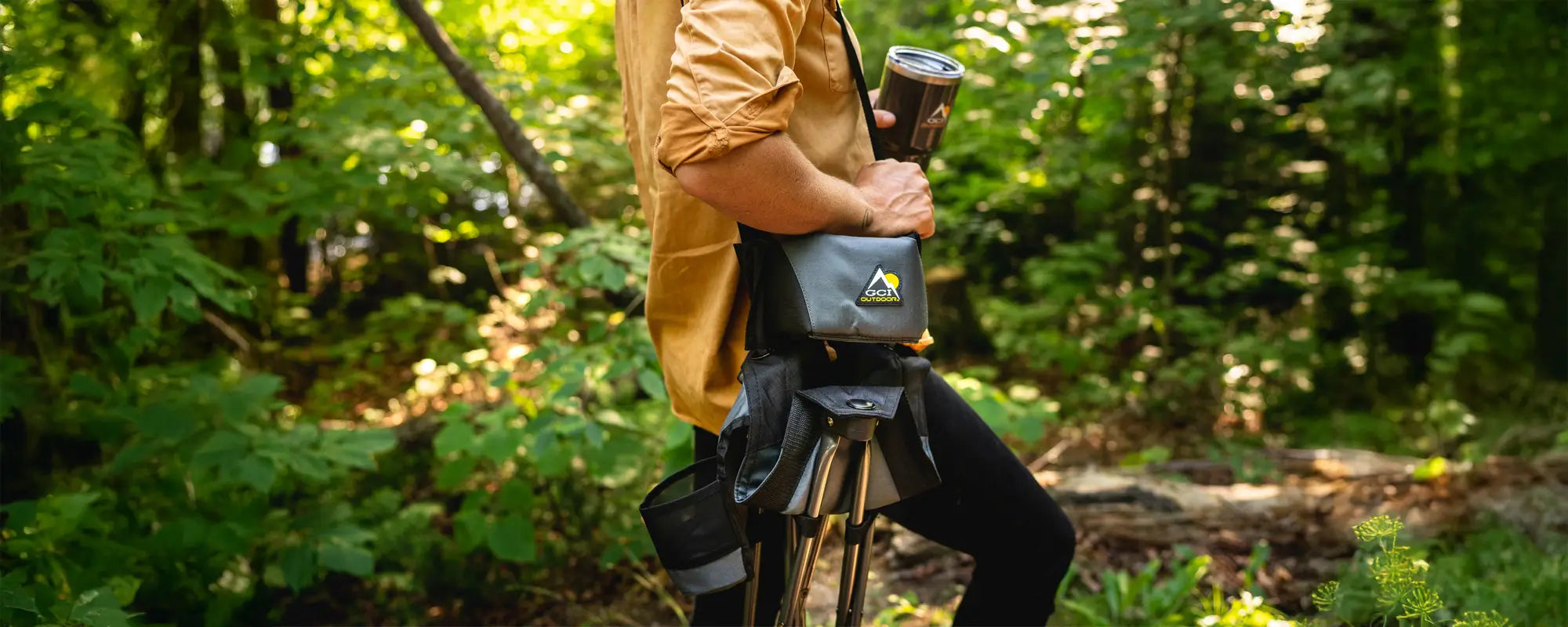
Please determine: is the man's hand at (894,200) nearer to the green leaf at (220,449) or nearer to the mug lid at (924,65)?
the mug lid at (924,65)

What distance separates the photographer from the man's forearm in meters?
1.24

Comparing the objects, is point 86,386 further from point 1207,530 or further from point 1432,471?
point 1432,471

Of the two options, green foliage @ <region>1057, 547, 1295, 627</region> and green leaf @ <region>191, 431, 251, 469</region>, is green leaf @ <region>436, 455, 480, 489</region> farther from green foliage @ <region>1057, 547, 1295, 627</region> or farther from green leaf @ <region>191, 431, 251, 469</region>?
green foliage @ <region>1057, 547, 1295, 627</region>

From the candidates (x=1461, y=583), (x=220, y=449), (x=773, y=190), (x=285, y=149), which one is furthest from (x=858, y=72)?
(x=285, y=149)

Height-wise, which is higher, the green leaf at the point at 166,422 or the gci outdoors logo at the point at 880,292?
the gci outdoors logo at the point at 880,292

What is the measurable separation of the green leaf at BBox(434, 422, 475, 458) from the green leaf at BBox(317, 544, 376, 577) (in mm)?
397

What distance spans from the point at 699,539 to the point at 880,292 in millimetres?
482

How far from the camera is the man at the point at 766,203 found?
1217mm

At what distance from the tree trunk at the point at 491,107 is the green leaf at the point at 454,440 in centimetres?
84

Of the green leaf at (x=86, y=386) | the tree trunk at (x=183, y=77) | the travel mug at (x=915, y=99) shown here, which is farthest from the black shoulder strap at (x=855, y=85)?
the tree trunk at (x=183, y=77)

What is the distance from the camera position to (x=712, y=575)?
4.70 feet

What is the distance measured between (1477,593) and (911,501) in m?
1.82

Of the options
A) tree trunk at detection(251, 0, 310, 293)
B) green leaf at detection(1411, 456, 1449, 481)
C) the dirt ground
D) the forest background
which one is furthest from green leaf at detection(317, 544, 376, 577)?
green leaf at detection(1411, 456, 1449, 481)

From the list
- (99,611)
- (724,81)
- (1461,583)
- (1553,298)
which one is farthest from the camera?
(1553,298)
